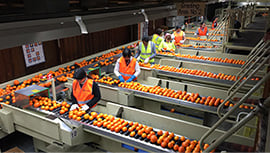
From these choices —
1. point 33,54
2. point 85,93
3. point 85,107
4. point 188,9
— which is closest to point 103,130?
point 85,107

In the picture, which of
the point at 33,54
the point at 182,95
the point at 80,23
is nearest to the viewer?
the point at 80,23

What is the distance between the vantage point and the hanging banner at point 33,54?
8.37 m

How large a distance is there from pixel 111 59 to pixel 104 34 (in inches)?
161

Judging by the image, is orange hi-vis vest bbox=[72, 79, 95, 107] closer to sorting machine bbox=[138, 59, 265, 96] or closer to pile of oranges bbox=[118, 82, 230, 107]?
pile of oranges bbox=[118, 82, 230, 107]

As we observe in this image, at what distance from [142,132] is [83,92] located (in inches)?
65.0

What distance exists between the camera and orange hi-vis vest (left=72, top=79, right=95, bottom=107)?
180 inches

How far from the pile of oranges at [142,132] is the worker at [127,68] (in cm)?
209

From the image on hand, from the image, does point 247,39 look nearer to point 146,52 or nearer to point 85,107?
point 146,52

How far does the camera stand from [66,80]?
21.8ft

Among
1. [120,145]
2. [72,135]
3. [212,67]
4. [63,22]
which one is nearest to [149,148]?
[120,145]

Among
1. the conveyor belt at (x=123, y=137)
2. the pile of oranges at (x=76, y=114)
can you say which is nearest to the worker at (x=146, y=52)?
the pile of oranges at (x=76, y=114)

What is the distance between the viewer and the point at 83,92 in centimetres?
459

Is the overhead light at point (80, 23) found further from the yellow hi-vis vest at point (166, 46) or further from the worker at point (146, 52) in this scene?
the yellow hi-vis vest at point (166, 46)

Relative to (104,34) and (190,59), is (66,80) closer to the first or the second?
(190,59)
